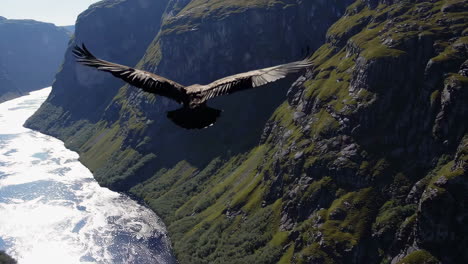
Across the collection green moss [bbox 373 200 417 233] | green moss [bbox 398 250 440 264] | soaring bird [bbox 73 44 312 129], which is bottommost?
green moss [bbox 398 250 440 264]

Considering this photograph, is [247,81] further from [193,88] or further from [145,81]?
[145,81]

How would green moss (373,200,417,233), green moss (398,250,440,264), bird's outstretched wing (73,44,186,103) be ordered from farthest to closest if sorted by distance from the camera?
green moss (373,200,417,233) → green moss (398,250,440,264) → bird's outstretched wing (73,44,186,103)

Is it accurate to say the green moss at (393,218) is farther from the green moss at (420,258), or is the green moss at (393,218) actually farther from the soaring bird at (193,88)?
the soaring bird at (193,88)

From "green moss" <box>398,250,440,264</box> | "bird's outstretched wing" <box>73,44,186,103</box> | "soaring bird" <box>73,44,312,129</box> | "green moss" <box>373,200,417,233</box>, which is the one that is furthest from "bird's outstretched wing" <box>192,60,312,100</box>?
"green moss" <box>373,200,417,233</box>

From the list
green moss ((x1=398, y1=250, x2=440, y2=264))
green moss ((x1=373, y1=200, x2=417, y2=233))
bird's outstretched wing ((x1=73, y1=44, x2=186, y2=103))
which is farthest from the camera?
green moss ((x1=373, y1=200, x2=417, y2=233))

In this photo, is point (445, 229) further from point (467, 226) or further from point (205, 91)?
point (205, 91)

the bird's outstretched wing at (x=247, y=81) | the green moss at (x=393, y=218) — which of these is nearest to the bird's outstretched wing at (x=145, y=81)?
the bird's outstretched wing at (x=247, y=81)

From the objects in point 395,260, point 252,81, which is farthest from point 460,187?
point 252,81

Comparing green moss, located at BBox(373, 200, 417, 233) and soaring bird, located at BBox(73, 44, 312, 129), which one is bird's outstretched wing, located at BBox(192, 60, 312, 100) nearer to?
soaring bird, located at BBox(73, 44, 312, 129)
